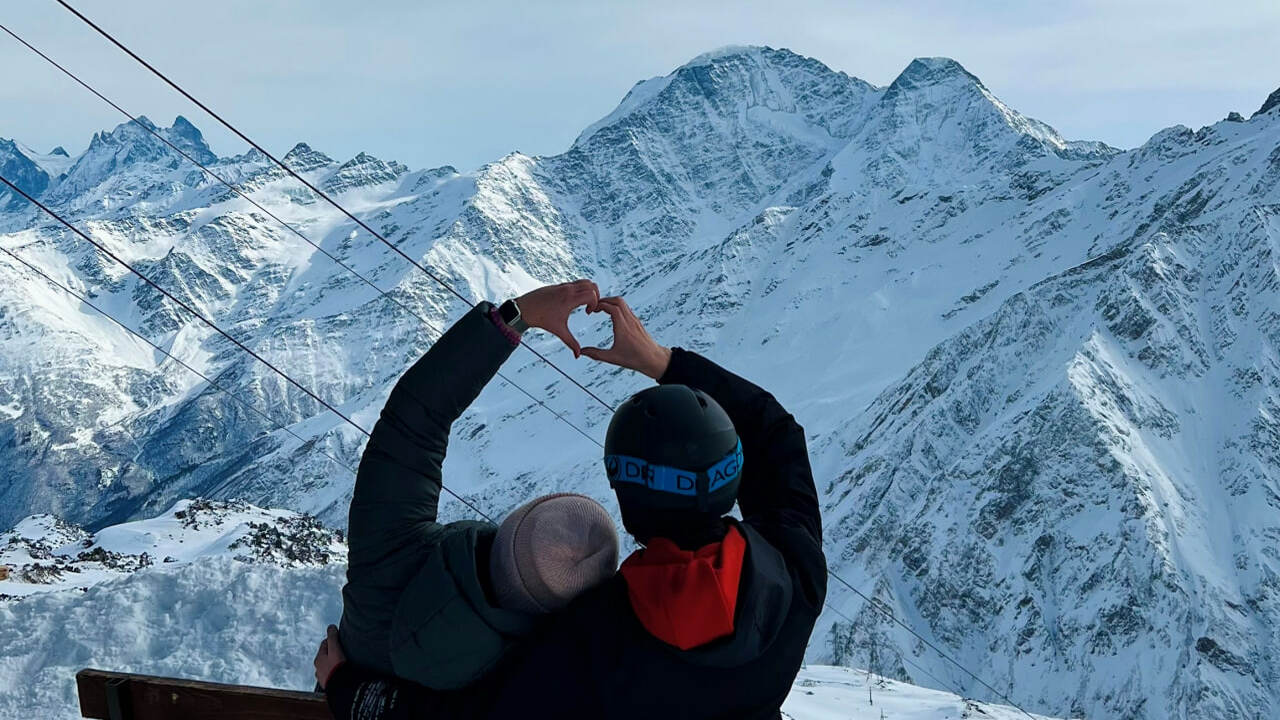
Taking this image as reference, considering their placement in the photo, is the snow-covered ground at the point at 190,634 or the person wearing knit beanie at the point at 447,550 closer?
the person wearing knit beanie at the point at 447,550

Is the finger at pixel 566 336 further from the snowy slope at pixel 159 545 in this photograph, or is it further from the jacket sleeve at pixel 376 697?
the snowy slope at pixel 159 545

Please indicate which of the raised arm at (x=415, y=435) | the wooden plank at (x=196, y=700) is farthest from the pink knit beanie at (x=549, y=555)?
the wooden plank at (x=196, y=700)

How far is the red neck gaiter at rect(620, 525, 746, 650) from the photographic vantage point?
220 centimetres

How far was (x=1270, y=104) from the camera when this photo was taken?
506 feet

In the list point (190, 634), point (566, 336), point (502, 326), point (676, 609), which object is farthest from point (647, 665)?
point (190, 634)

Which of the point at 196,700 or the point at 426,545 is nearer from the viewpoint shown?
the point at 426,545

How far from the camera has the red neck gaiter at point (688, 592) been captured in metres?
2.20

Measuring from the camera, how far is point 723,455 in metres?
2.50

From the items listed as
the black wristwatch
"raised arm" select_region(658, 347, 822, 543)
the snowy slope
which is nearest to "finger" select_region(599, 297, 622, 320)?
"raised arm" select_region(658, 347, 822, 543)

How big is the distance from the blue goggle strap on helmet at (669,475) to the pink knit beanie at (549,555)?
0.11m

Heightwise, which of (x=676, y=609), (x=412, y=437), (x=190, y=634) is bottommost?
(x=190, y=634)

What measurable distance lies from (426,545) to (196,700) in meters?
1.77

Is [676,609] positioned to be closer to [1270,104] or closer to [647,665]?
[647,665]

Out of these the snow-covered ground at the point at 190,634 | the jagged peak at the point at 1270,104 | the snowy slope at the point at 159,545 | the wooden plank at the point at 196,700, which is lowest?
the snowy slope at the point at 159,545
